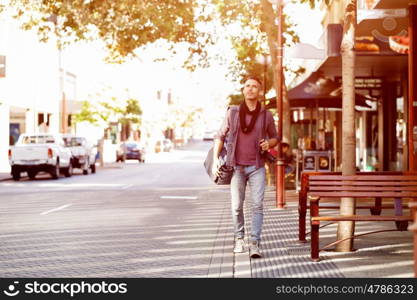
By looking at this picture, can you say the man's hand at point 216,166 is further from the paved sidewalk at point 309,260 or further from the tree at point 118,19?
the tree at point 118,19

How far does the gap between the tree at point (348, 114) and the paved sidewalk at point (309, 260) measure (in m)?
0.38

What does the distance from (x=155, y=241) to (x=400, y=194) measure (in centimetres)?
321

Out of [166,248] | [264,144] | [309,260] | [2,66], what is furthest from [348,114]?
[2,66]

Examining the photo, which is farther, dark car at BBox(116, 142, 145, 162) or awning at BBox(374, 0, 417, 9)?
dark car at BBox(116, 142, 145, 162)

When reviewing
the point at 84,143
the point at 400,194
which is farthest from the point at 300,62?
the point at 400,194

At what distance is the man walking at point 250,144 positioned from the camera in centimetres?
941

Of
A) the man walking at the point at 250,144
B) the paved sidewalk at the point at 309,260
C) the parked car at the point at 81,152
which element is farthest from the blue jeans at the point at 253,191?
the parked car at the point at 81,152

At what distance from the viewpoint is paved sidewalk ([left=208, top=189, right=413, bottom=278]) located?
27.1ft

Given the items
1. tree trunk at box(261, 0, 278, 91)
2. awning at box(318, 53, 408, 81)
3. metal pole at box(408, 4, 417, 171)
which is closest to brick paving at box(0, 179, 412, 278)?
metal pole at box(408, 4, 417, 171)

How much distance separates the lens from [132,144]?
57.2m

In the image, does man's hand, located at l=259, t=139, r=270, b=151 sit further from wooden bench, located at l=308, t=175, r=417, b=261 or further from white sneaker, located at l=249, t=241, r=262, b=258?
white sneaker, located at l=249, t=241, r=262, b=258

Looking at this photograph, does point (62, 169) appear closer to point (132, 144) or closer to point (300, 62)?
point (300, 62)

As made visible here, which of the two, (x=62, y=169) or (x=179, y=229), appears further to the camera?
(x=62, y=169)

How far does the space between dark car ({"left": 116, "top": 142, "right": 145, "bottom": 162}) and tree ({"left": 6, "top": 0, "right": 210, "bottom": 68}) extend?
3057cm
